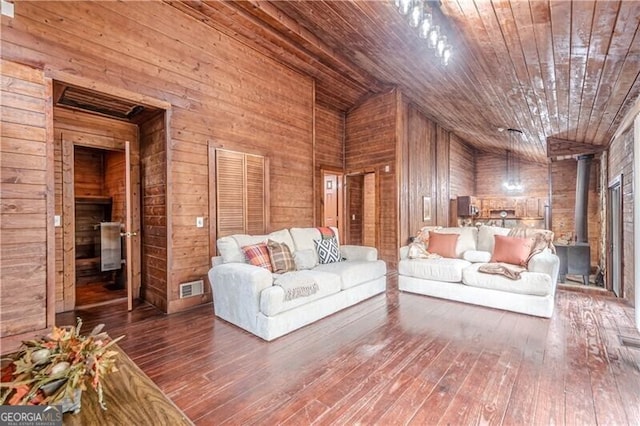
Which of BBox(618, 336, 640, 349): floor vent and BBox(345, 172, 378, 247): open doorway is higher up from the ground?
BBox(345, 172, 378, 247): open doorway

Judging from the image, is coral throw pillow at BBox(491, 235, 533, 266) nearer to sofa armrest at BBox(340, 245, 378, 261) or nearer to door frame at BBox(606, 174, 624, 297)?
sofa armrest at BBox(340, 245, 378, 261)

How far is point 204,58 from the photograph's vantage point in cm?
389

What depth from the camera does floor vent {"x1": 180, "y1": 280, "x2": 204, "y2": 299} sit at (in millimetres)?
3688

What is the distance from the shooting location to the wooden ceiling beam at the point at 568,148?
18.5 feet

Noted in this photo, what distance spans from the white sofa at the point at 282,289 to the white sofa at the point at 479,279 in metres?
0.54

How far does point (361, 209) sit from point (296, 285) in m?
5.29

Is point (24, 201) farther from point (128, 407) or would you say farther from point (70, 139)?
point (128, 407)

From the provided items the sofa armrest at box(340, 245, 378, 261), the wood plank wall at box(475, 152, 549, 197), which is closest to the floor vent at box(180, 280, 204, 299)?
the sofa armrest at box(340, 245, 378, 261)

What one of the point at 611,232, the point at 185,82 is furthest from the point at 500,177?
the point at 185,82

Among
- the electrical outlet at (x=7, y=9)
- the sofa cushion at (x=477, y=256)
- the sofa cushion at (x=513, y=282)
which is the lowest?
the sofa cushion at (x=513, y=282)

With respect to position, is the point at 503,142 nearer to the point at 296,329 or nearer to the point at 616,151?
the point at 616,151

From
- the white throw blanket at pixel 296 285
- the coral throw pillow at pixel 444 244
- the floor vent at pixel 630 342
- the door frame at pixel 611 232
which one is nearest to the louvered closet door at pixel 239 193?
the white throw blanket at pixel 296 285

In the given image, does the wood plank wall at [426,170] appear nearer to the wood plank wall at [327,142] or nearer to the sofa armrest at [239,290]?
the wood plank wall at [327,142]

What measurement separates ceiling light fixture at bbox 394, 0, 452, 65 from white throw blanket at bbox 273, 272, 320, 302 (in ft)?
8.92
